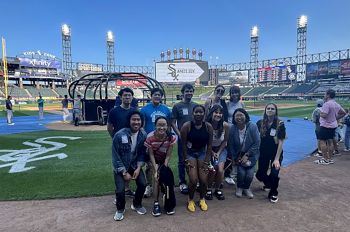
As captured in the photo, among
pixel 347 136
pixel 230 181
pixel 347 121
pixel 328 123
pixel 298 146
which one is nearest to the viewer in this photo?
pixel 230 181

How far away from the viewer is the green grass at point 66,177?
4059 mm

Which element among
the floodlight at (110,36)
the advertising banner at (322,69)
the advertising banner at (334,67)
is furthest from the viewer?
the floodlight at (110,36)

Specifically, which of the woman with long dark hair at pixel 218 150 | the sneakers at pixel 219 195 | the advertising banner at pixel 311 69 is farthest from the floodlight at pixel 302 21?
the sneakers at pixel 219 195

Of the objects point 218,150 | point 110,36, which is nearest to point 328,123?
point 218,150

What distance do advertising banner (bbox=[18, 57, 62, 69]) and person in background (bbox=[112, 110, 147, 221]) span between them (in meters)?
67.7

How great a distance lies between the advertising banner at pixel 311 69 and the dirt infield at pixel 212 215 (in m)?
64.6

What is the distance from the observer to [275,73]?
66812mm

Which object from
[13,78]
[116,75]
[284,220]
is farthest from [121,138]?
[13,78]

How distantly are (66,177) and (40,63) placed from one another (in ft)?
221

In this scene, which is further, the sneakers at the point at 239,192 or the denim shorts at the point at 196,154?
the sneakers at the point at 239,192

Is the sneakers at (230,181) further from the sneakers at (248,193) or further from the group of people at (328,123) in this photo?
the group of people at (328,123)

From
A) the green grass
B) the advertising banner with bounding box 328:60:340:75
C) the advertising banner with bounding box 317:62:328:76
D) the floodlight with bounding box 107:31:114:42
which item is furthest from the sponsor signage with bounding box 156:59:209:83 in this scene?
the green grass

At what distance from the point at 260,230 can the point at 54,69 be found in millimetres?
72382

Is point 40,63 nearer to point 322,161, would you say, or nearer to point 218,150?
point 218,150
